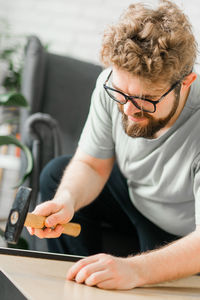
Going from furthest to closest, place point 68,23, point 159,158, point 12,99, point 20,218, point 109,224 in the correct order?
point 68,23, point 109,224, point 12,99, point 159,158, point 20,218

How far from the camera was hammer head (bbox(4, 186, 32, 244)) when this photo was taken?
101cm

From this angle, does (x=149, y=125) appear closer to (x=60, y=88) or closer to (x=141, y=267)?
(x=141, y=267)

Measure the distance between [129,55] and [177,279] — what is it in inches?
21.0

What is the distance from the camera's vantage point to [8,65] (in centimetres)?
263

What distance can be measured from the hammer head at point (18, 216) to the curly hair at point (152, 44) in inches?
14.8

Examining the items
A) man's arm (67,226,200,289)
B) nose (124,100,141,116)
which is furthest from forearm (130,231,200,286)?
nose (124,100,141,116)

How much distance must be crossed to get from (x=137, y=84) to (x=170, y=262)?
1.36 ft

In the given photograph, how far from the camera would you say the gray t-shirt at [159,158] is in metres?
1.26

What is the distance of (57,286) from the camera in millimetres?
902

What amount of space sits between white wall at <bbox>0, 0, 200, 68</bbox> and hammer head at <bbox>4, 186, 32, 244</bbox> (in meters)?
2.12

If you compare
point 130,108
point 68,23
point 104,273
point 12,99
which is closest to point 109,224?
point 12,99

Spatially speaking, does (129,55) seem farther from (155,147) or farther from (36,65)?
(36,65)

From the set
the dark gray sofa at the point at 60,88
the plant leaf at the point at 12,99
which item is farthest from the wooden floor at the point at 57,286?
the dark gray sofa at the point at 60,88

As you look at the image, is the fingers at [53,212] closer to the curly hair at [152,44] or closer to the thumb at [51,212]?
the thumb at [51,212]
